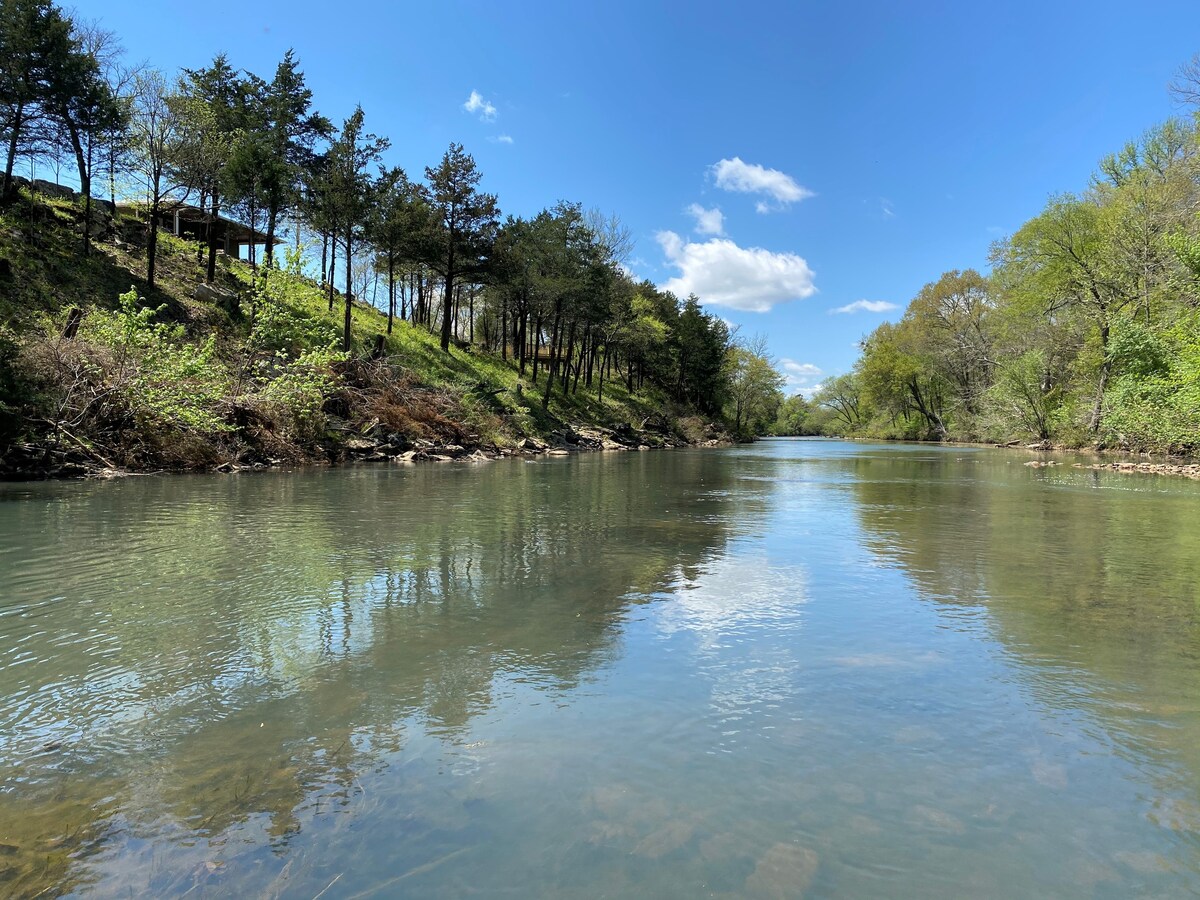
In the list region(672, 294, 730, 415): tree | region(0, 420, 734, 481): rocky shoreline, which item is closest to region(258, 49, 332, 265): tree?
region(0, 420, 734, 481): rocky shoreline

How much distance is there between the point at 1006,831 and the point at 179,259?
4359 cm

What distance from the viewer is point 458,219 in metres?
43.6

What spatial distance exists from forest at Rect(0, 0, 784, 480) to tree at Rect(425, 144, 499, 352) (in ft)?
0.45

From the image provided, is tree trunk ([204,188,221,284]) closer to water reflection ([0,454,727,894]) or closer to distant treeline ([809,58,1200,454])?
water reflection ([0,454,727,894])

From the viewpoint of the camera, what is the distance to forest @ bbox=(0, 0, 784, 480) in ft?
65.3

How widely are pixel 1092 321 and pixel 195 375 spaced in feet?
161

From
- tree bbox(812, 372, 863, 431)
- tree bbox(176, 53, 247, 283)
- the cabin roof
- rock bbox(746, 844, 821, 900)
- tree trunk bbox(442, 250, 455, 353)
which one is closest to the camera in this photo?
rock bbox(746, 844, 821, 900)

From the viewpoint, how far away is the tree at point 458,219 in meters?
42.7

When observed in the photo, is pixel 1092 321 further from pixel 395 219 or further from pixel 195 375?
pixel 195 375

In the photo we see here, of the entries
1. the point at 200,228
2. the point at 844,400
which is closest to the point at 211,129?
the point at 200,228

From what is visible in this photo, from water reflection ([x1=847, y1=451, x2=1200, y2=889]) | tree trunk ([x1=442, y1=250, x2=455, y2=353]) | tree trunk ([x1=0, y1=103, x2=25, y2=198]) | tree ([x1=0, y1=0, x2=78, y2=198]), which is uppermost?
tree ([x1=0, y1=0, x2=78, y2=198])

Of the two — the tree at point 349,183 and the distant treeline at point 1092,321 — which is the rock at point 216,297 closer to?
the tree at point 349,183

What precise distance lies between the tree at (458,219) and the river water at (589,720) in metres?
35.7

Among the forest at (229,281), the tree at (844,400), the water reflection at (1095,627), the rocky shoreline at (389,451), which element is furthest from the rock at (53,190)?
the tree at (844,400)
